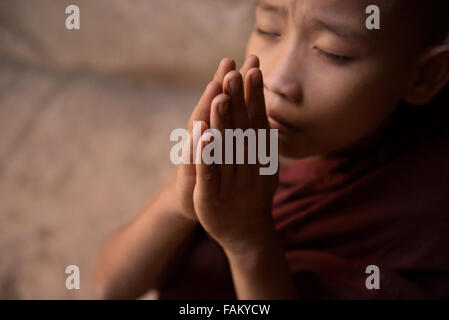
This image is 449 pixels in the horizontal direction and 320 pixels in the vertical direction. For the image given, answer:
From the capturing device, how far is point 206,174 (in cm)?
47

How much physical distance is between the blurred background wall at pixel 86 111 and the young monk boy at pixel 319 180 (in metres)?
0.22

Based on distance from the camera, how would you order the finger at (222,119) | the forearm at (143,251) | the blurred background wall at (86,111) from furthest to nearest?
the blurred background wall at (86,111)
the forearm at (143,251)
the finger at (222,119)

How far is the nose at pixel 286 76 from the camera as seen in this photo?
51cm

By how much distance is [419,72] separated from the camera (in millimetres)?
593

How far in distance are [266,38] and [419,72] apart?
201 mm

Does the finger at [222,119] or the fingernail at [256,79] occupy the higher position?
the fingernail at [256,79]

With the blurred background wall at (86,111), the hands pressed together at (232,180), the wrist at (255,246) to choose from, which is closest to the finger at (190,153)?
the hands pressed together at (232,180)

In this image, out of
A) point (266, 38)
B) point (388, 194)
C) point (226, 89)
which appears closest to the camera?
point (226, 89)

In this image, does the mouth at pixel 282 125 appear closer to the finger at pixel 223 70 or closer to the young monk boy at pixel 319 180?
the young monk boy at pixel 319 180

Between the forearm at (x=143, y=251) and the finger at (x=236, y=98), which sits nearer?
the finger at (x=236, y=98)

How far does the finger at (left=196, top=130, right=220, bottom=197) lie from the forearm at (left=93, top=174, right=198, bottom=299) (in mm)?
171
